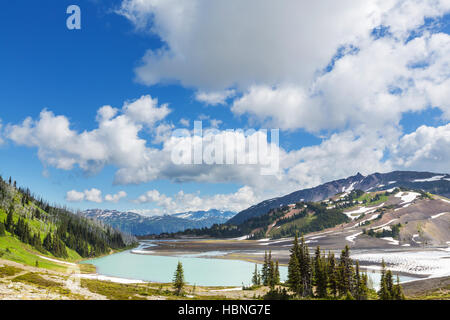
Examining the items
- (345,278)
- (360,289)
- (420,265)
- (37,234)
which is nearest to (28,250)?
(37,234)

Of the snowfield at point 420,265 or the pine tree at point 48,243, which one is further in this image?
the pine tree at point 48,243

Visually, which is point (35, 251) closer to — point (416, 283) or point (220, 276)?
point (220, 276)

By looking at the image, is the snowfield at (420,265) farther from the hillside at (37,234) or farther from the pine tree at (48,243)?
the pine tree at (48,243)

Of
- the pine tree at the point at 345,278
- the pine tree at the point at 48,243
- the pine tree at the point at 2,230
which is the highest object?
the pine tree at the point at 2,230

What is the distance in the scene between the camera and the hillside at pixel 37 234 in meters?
104

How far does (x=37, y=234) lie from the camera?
416 feet

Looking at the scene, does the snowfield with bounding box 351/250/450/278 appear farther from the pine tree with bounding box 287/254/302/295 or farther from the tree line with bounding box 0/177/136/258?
the tree line with bounding box 0/177/136/258

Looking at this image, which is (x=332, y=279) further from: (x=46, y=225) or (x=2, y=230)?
(x=46, y=225)

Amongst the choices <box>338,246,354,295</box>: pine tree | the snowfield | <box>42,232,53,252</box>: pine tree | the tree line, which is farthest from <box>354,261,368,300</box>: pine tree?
<box>42,232,53,252</box>: pine tree

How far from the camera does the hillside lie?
340ft

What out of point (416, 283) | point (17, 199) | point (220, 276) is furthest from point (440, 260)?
point (17, 199)

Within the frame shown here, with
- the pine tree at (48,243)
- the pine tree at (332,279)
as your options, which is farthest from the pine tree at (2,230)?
the pine tree at (332,279)

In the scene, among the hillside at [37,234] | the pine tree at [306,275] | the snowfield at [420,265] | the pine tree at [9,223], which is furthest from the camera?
the pine tree at [9,223]
